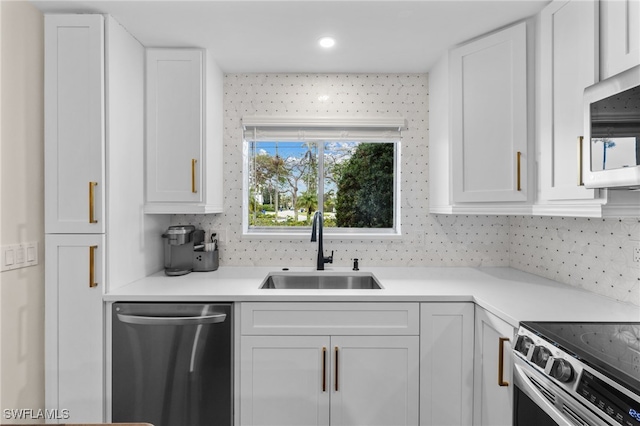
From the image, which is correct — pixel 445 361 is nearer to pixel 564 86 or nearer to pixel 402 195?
pixel 402 195

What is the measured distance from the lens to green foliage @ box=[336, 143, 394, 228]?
8.43ft

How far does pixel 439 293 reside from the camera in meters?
1.76

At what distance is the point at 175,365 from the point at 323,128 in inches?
66.5

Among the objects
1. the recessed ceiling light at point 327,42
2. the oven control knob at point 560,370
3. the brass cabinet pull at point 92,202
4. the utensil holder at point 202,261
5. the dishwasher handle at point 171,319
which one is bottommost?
the dishwasher handle at point 171,319

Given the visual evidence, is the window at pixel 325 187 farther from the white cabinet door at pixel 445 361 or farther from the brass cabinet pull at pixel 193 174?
the white cabinet door at pixel 445 361

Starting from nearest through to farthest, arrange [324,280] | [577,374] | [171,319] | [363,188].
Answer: [577,374]
[171,319]
[324,280]
[363,188]

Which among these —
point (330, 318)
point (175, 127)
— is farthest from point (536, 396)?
point (175, 127)

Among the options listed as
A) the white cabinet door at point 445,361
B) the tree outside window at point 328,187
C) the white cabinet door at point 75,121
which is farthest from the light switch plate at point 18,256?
the white cabinet door at point 445,361

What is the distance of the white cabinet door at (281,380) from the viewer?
5.67 feet

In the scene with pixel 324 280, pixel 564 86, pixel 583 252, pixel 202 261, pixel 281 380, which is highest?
Answer: pixel 564 86

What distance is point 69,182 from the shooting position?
1699 millimetres

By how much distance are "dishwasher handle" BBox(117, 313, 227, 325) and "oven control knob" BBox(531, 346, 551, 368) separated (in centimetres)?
129

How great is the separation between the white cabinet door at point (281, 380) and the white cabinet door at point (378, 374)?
94 millimetres

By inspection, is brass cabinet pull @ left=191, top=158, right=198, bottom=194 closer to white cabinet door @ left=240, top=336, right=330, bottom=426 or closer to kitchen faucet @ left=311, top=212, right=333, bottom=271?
kitchen faucet @ left=311, top=212, right=333, bottom=271
